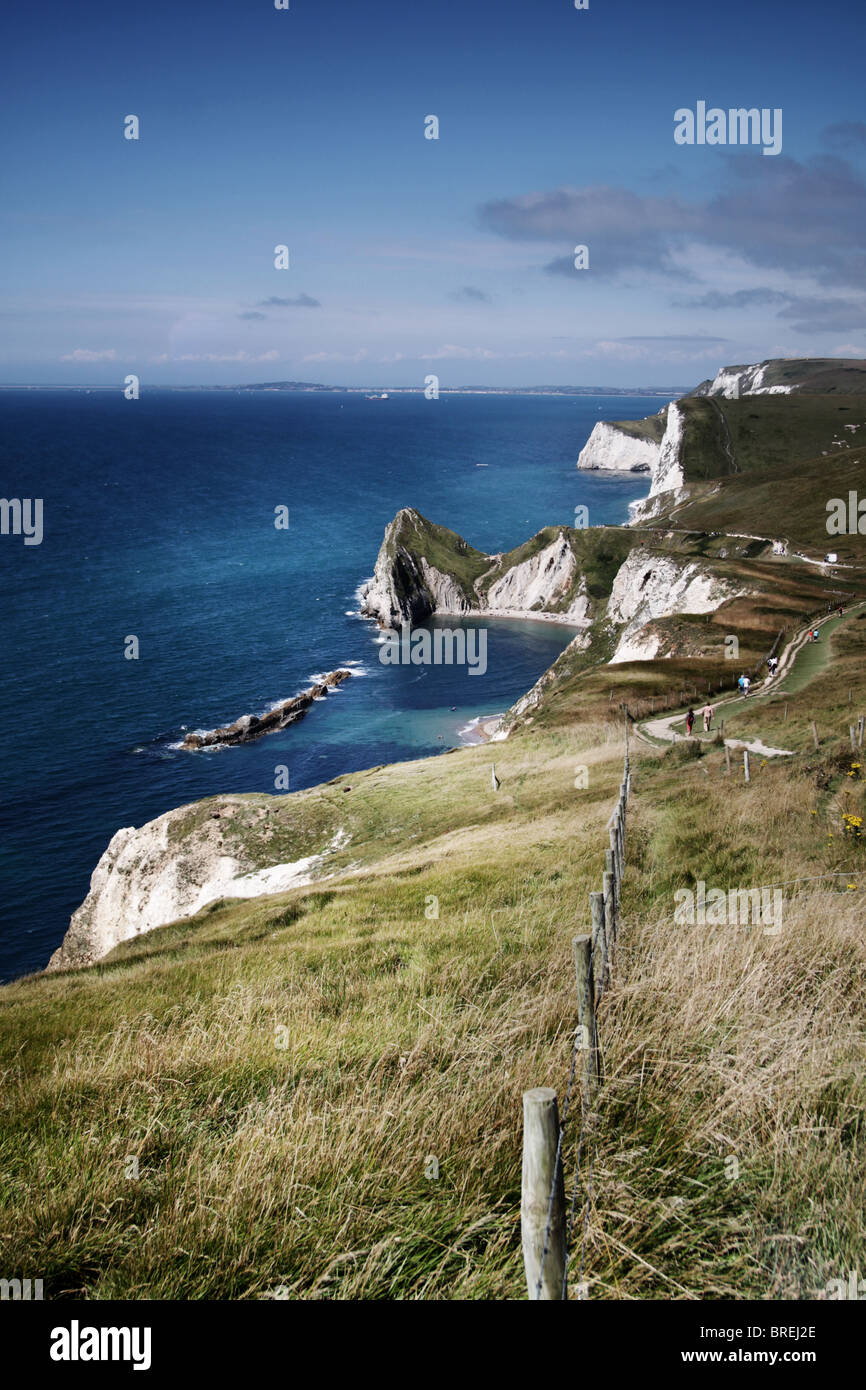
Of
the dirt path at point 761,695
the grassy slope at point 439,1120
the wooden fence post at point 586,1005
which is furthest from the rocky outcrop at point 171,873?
the wooden fence post at point 586,1005

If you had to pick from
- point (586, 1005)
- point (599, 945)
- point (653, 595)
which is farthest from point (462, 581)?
point (586, 1005)

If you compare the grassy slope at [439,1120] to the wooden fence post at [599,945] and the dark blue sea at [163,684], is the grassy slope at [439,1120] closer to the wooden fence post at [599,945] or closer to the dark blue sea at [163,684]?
the wooden fence post at [599,945]

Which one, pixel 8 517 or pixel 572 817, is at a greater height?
pixel 8 517

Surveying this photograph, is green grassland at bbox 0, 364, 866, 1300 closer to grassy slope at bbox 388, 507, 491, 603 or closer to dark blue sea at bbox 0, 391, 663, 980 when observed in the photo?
dark blue sea at bbox 0, 391, 663, 980

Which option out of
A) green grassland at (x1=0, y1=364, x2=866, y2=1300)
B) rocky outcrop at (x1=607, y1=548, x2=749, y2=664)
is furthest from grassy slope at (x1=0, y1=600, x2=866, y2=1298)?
rocky outcrop at (x1=607, y1=548, x2=749, y2=664)

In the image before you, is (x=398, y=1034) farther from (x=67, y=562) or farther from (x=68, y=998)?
(x=67, y=562)

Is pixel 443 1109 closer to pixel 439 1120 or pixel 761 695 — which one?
pixel 439 1120
